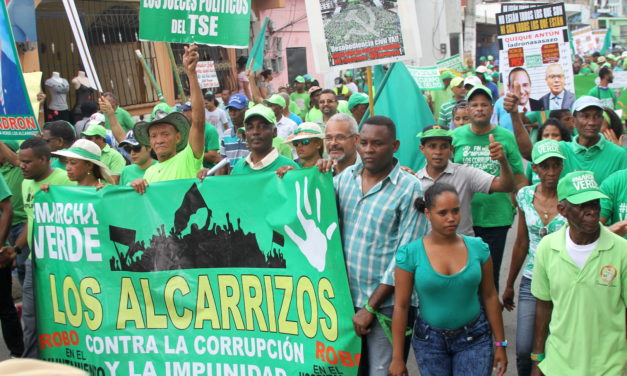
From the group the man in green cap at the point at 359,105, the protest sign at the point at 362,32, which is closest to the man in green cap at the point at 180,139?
the protest sign at the point at 362,32

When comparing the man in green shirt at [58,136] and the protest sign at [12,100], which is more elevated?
the protest sign at [12,100]

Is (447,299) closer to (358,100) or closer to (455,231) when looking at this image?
(455,231)

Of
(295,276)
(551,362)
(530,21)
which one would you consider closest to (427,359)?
(551,362)

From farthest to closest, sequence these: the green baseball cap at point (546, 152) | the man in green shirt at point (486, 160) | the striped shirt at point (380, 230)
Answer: the man in green shirt at point (486, 160) < the green baseball cap at point (546, 152) < the striped shirt at point (380, 230)

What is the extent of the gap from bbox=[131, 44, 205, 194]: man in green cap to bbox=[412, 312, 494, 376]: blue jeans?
210cm

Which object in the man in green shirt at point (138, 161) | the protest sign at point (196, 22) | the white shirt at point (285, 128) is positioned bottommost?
the man in green shirt at point (138, 161)

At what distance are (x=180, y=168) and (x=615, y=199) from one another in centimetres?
280

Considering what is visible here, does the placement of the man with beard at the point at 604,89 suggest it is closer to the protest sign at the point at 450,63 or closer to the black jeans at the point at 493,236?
the protest sign at the point at 450,63

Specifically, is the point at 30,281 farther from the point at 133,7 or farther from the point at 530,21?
the point at 133,7

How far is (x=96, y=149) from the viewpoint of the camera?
585cm

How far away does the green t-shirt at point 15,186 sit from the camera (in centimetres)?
714

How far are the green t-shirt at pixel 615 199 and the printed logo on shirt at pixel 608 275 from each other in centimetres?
94

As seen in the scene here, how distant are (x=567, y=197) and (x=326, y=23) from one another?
326 centimetres

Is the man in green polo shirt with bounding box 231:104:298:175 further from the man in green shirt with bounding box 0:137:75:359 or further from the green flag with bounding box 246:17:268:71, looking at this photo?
the green flag with bounding box 246:17:268:71
